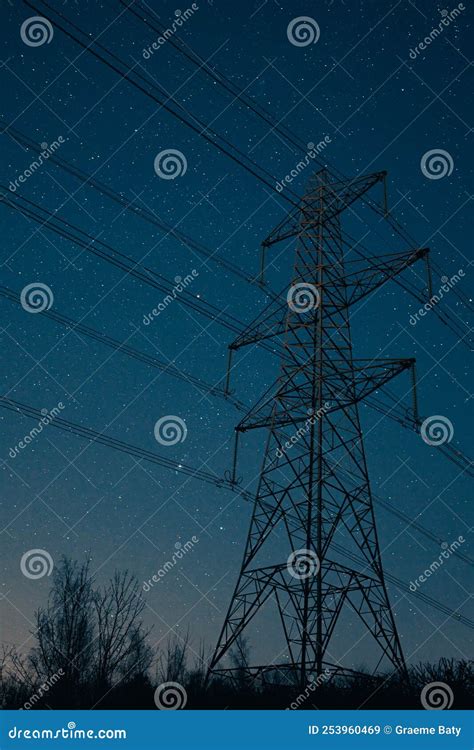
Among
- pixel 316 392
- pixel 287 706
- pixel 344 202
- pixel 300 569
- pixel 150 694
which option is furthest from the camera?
pixel 344 202

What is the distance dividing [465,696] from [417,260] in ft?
35.5

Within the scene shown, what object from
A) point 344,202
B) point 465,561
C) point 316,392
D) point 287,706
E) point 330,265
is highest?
point 344,202

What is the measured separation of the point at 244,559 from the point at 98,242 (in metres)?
7.91

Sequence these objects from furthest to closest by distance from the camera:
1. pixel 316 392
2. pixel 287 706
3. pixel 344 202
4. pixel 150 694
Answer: pixel 344 202 < pixel 316 392 < pixel 150 694 < pixel 287 706

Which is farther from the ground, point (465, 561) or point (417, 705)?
point (465, 561)

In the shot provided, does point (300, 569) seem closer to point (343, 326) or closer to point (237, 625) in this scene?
point (237, 625)

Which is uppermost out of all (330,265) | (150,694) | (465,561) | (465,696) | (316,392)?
(330,265)

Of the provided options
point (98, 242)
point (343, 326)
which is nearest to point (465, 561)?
point (343, 326)

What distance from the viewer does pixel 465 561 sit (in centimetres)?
2622

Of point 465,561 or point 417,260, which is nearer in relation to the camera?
point 417,260

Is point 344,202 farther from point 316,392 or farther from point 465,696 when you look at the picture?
point 465,696

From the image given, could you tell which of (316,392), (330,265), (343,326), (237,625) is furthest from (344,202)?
(237,625)

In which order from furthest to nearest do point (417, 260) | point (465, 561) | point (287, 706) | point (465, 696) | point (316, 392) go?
point (465, 561), point (417, 260), point (316, 392), point (465, 696), point (287, 706)

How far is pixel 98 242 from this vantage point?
49.5 ft
